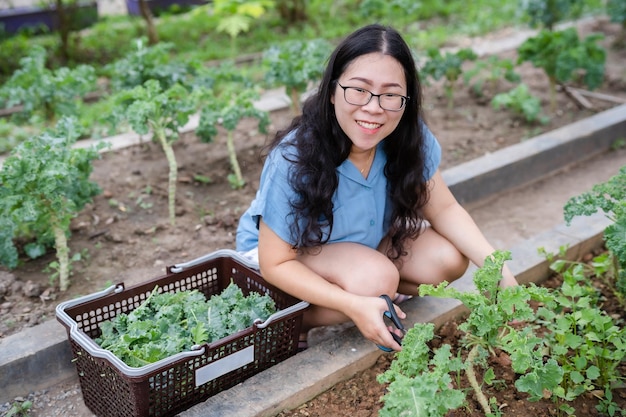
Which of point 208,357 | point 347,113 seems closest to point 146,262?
point 208,357

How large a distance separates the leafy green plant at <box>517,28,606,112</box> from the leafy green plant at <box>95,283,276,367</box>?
143 inches

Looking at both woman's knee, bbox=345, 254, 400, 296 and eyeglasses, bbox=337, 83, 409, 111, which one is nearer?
eyeglasses, bbox=337, 83, 409, 111

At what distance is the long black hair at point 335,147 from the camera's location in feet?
8.59

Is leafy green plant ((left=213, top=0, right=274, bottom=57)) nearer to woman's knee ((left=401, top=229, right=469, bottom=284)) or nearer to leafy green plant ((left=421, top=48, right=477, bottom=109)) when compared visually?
leafy green plant ((left=421, top=48, right=477, bottom=109))

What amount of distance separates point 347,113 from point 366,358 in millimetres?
962

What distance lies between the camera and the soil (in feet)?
9.30

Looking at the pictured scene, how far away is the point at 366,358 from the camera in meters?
2.79

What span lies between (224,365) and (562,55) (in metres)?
4.03

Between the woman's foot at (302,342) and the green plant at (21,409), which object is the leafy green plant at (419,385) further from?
the green plant at (21,409)

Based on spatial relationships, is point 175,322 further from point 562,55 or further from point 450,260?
point 562,55

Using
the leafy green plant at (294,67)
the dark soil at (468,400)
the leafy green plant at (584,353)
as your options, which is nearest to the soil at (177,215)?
the dark soil at (468,400)

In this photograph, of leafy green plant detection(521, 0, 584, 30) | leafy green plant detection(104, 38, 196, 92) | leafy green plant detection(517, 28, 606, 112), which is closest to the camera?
leafy green plant detection(104, 38, 196, 92)

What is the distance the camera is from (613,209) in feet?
9.14

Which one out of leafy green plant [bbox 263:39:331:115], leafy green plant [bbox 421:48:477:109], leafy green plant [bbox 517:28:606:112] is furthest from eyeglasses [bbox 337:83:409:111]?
leafy green plant [bbox 517:28:606:112]
